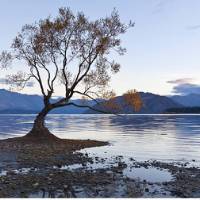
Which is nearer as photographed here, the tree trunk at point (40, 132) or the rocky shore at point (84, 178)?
the rocky shore at point (84, 178)

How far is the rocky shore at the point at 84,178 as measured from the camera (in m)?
23.6

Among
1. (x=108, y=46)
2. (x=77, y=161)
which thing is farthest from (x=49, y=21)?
(x=77, y=161)

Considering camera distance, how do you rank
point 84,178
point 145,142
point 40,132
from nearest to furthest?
1. point 84,178
2. point 40,132
3. point 145,142

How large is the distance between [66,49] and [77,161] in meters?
23.9

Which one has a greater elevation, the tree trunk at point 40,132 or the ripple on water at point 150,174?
the tree trunk at point 40,132

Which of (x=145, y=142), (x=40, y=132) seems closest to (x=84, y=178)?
(x=40, y=132)

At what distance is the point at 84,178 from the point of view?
27.5m

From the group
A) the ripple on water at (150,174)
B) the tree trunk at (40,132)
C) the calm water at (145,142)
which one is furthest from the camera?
the tree trunk at (40,132)

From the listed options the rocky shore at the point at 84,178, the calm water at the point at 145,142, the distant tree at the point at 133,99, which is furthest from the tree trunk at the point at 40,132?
the rocky shore at the point at 84,178

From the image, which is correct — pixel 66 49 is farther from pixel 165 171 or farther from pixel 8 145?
pixel 165 171

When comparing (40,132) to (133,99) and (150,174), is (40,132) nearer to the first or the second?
(133,99)

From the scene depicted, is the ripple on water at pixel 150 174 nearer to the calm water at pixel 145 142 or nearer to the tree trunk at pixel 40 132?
the calm water at pixel 145 142

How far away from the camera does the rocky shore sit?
23.6 meters

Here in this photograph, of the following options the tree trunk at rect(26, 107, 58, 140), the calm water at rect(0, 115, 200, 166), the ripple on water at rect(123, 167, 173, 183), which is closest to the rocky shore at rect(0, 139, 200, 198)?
the ripple on water at rect(123, 167, 173, 183)
